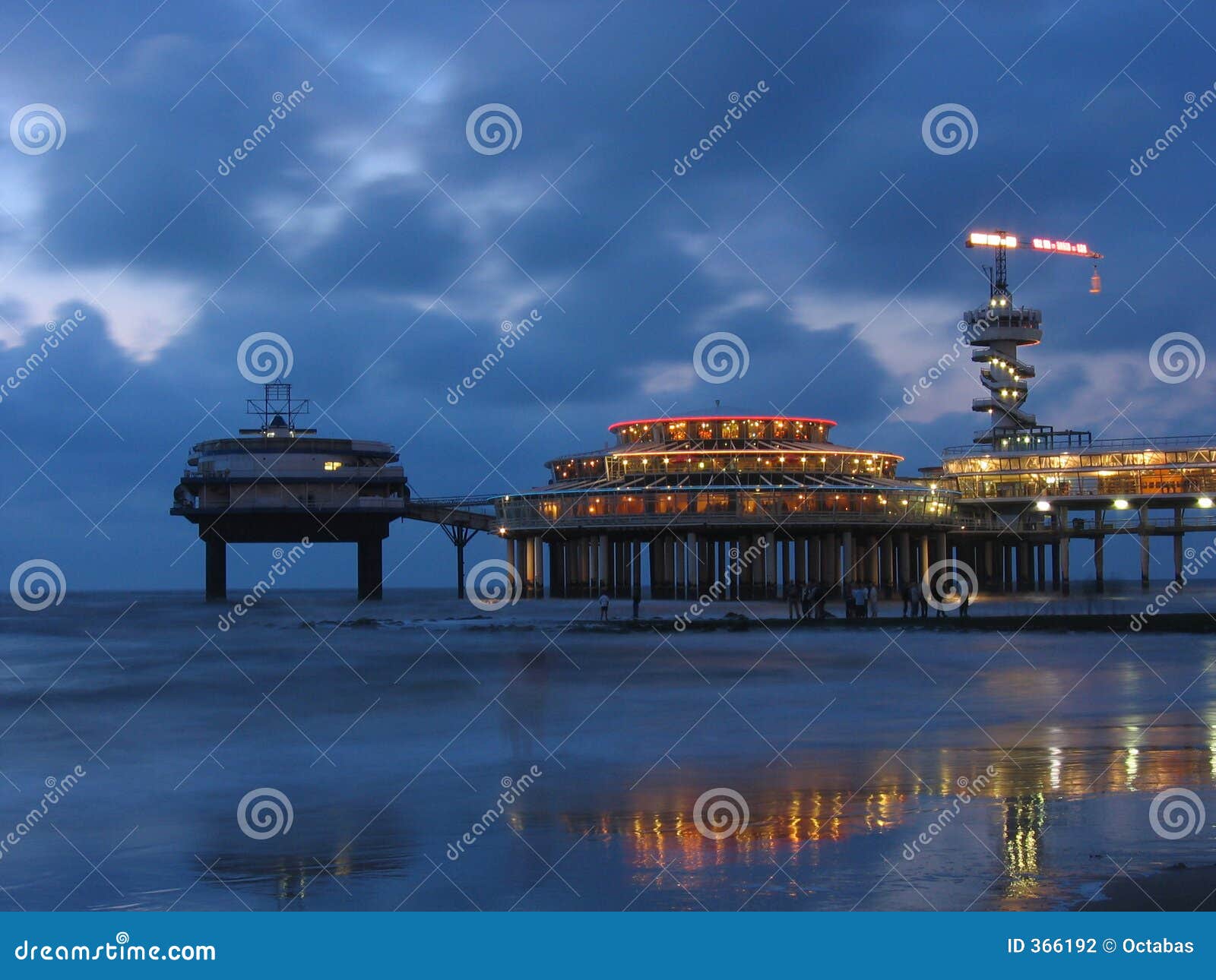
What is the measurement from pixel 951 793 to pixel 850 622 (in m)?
26.6

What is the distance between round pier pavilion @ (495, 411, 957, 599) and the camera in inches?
2490

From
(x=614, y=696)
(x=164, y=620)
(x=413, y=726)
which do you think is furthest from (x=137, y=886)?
(x=164, y=620)
